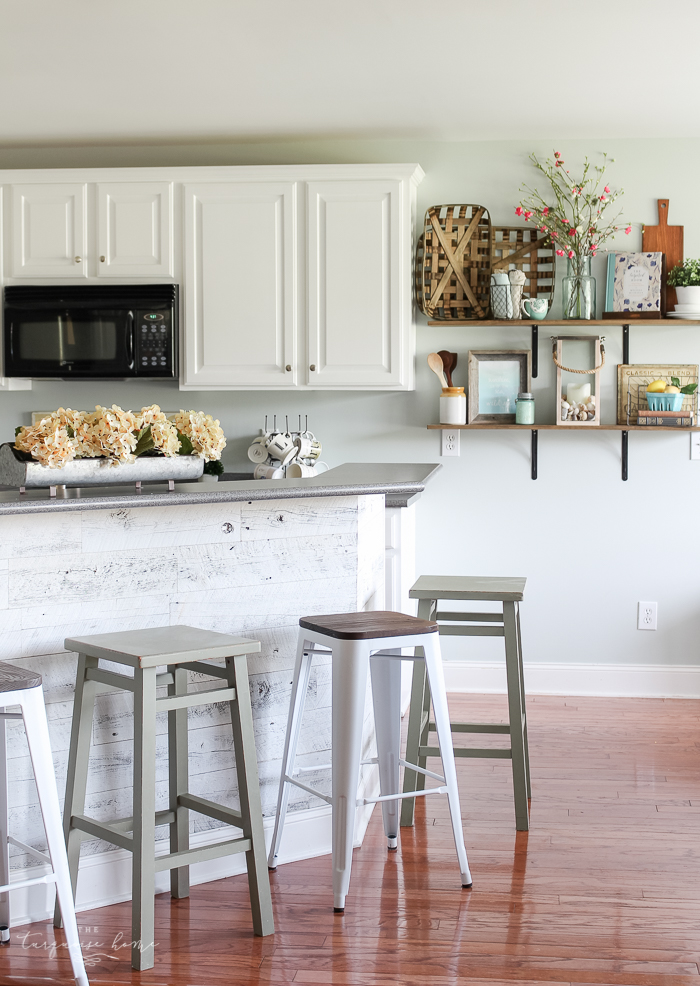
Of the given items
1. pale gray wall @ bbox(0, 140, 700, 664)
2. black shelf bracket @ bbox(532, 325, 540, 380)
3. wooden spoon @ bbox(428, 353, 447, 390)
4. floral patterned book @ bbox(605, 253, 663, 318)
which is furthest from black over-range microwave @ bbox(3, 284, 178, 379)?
floral patterned book @ bbox(605, 253, 663, 318)

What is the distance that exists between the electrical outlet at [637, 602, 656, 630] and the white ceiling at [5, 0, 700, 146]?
188 centimetres

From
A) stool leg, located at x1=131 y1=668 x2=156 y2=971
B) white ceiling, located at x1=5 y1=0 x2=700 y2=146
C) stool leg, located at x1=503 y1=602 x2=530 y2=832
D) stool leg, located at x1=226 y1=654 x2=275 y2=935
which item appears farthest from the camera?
white ceiling, located at x1=5 y1=0 x2=700 y2=146

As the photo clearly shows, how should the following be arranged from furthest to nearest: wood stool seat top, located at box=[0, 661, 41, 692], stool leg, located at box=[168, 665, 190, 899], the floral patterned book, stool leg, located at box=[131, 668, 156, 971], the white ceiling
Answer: the floral patterned book
the white ceiling
stool leg, located at box=[168, 665, 190, 899]
stool leg, located at box=[131, 668, 156, 971]
wood stool seat top, located at box=[0, 661, 41, 692]

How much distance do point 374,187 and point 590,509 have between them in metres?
1.55

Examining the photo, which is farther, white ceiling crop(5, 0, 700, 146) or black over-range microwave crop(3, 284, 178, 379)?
black over-range microwave crop(3, 284, 178, 379)

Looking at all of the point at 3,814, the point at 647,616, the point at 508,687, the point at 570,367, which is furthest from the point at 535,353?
the point at 3,814

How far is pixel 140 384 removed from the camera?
4.06m

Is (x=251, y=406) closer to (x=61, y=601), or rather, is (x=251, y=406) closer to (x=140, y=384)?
(x=140, y=384)

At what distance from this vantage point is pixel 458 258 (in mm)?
3850

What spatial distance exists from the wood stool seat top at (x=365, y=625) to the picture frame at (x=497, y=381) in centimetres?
178

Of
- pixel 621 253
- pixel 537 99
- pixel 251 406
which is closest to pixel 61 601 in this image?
pixel 251 406

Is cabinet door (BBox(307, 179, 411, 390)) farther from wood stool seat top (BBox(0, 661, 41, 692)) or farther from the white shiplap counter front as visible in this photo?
wood stool seat top (BBox(0, 661, 41, 692))

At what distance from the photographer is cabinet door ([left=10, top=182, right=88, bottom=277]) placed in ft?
12.4

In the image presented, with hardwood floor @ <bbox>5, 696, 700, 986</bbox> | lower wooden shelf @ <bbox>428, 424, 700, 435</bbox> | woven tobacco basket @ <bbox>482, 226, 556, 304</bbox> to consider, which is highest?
woven tobacco basket @ <bbox>482, 226, 556, 304</bbox>
